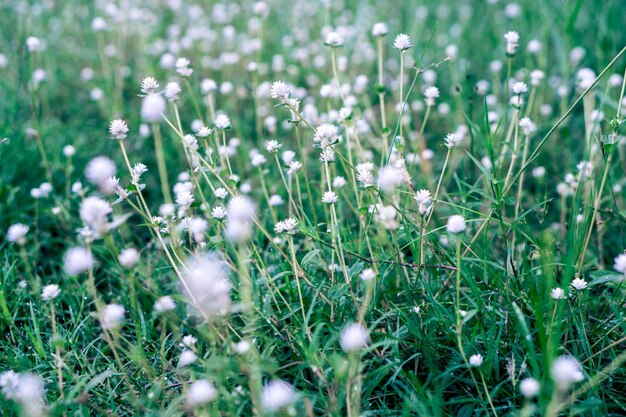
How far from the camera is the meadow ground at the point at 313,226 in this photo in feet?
4.50

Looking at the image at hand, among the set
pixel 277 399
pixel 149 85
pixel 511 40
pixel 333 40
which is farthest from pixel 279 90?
pixel 511 40

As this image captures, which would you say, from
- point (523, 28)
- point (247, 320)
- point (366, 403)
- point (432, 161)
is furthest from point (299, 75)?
point (366, 403)

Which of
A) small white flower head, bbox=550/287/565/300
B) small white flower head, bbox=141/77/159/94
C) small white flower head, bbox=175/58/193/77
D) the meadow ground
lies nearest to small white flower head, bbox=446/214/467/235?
the meadow ground

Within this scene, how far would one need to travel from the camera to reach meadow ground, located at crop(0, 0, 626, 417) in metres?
1.37

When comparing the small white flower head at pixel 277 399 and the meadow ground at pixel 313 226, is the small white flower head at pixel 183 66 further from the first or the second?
the small white flower head at pixel 277 399

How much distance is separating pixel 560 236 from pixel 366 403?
110cm

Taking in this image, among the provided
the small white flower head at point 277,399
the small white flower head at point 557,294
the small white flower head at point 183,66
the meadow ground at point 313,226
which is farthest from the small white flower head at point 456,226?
the small white flower head at point 183,66

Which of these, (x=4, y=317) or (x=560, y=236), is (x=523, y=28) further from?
(x=4, y=317)

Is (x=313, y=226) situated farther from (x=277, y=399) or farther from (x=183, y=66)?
(x=277, y=399)

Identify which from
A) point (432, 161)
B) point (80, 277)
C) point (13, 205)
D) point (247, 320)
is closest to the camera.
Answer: point (247, 320)

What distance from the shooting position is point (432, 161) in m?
2.77

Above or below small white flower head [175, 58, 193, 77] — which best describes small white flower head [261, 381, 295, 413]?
below

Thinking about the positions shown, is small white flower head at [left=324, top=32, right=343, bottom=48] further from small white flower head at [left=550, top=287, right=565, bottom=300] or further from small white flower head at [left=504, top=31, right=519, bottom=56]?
small white flower head at [left=550, top=287, right=565, bottom=300]

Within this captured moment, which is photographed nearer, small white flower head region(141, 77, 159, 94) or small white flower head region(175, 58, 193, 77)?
small white flower head region(141, 77, 159, 94)
